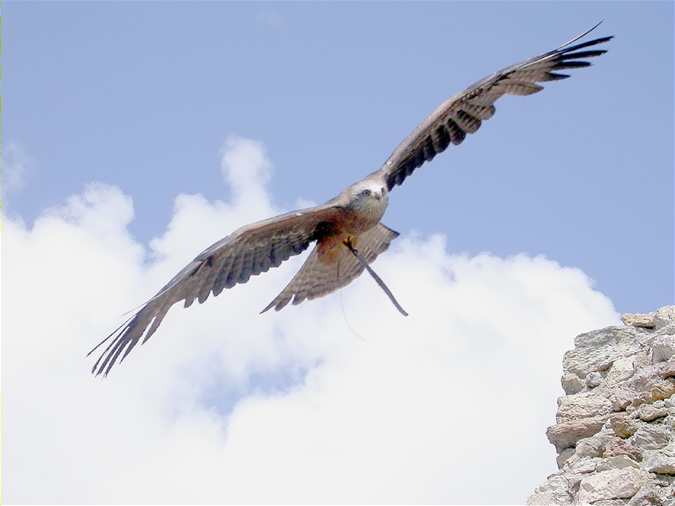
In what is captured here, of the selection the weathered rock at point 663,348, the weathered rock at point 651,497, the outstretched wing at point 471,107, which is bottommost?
the weathered rock at point 651,497

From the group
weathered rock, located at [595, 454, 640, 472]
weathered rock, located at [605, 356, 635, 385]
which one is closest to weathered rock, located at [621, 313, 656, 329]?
weathered rock, located at [605, 356, 635, 385]

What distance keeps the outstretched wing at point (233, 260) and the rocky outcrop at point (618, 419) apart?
224 centimetres

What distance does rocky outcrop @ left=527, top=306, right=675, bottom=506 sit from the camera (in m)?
5.59

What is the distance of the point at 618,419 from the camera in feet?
19.7

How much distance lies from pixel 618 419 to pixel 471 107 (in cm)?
344

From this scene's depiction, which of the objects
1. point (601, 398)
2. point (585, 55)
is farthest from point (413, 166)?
point (601, 398)

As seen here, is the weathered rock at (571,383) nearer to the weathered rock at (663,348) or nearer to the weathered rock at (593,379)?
the weathered rock at (593,379)

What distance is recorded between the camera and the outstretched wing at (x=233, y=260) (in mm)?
7707

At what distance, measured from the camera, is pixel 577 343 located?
6.98 m

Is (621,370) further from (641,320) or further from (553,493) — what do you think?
(553,493)

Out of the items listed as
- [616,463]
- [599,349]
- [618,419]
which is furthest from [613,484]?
[599,349]

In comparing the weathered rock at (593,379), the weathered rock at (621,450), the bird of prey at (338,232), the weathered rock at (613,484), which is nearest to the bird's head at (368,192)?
the bird of prey at (338,232)

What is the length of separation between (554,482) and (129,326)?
10.6 ft

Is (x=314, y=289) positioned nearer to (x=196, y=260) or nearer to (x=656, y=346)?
(x=196, y=260)
